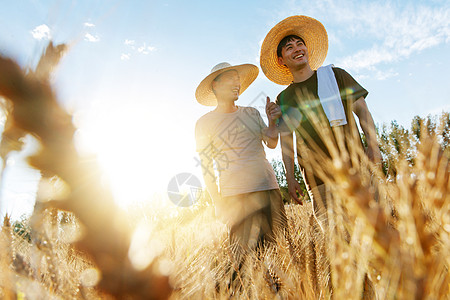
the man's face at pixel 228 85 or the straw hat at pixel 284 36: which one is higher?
the straw hat at pixel 284 36

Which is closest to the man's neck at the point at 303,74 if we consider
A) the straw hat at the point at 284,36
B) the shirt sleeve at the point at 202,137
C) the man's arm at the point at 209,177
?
the straw hat at the point at 284,36

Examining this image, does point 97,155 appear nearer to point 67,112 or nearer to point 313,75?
point 67,112

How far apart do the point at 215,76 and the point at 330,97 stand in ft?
4.07

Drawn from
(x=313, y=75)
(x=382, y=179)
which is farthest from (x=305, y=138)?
(x=382, y=179)

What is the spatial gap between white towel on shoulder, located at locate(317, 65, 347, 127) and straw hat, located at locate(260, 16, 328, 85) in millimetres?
730

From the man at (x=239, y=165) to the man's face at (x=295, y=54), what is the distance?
36 centimetres

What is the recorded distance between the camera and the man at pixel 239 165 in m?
2.34

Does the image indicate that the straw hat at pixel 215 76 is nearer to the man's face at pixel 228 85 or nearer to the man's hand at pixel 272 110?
the man's face at pixel 228 85

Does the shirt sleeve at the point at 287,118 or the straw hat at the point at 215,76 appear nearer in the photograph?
the shirt sleeve at the point at 287,118

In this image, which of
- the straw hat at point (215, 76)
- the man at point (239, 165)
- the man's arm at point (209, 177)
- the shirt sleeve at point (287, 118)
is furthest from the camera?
the straw hat at point (215, 76)

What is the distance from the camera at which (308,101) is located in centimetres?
210

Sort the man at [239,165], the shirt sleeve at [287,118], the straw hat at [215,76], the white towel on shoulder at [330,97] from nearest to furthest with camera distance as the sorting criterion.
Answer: the white towel on shoulder at [330,97]
the shirt sleeve at [287,118]
the man at [239,165]
the straw hat at [215,76]

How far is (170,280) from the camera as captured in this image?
1.19 ft

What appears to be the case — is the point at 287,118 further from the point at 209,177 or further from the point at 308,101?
the point at 209,177
